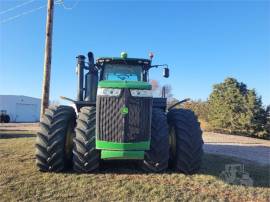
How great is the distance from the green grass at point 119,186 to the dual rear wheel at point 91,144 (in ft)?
0.73

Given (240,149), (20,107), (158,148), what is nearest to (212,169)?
(158,148)

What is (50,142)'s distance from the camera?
24.1 feet

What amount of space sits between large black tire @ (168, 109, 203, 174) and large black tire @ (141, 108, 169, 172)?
34 cm

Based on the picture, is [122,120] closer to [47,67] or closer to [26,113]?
[47,67]

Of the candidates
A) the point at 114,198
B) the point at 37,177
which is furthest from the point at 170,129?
the point at 37,177

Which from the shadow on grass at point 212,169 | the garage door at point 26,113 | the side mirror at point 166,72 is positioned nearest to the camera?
the shadow on grass at point 212,169

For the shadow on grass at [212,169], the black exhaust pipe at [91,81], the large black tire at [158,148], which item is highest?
the black exhaust pipe at [91,81]

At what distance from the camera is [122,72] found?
9.19 meters

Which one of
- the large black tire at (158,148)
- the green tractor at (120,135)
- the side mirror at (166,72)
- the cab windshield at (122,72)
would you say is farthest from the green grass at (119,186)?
the side mirror at (166,72)

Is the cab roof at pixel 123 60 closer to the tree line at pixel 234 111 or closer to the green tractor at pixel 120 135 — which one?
the green tractor at pixel 120 135

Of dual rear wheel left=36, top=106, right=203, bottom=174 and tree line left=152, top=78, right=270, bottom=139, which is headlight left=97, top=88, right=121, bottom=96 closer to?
dual rear wheel left=36, top=106, right=203, bottom=174

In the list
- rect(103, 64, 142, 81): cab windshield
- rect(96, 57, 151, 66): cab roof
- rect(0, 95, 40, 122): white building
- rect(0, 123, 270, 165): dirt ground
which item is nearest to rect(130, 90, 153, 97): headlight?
rect(103, 64, 142, 81): cab windshield

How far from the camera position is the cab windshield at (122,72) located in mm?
9156

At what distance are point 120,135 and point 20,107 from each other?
58.0 m
